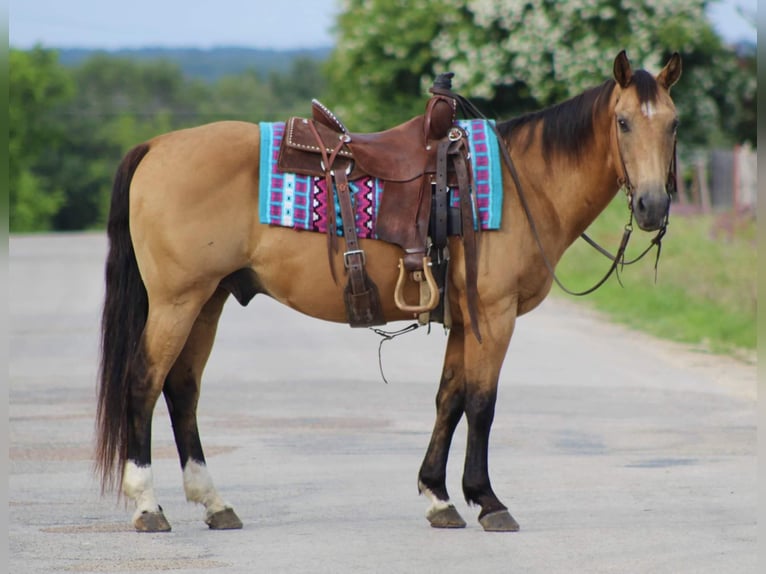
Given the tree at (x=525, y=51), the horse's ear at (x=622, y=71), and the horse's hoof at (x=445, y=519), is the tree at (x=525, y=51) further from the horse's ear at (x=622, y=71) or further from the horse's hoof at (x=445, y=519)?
the horse's hoof at (x=445, y=519)

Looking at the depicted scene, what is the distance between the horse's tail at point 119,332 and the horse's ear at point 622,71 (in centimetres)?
228

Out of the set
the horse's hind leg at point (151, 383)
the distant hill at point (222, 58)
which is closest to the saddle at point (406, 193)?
the horse's hind leg at point (151, 383)

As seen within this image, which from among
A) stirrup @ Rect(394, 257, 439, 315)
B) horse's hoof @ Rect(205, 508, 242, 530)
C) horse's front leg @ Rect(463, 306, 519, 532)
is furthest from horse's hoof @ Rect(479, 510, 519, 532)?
horse's hoof @ Rect(205, 508, 242, 530)

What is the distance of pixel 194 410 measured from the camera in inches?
275

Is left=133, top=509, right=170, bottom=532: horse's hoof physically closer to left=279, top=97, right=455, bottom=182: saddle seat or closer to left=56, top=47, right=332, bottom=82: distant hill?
left=279, top=97, right=455, bottom=182: saddle seat

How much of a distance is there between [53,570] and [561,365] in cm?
784

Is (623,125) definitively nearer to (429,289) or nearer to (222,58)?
(429,289)

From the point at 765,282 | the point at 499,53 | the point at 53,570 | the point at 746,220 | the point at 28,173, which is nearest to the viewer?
the point at 765,282

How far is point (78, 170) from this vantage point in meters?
78.4

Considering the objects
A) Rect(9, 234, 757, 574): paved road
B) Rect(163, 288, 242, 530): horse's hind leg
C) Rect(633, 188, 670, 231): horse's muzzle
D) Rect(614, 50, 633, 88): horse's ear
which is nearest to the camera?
Rect(9, 234, 757, 574): paved road

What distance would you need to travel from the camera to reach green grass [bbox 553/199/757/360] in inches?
595

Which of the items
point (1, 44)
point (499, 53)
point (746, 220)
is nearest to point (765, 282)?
point (1, 44)

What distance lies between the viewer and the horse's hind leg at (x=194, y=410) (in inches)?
265

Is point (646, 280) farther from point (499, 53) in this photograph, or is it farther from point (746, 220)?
point (499, 53)
